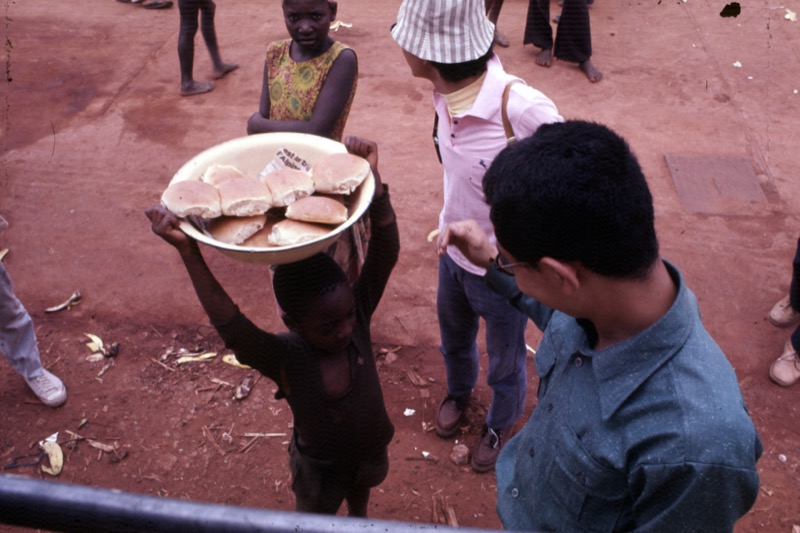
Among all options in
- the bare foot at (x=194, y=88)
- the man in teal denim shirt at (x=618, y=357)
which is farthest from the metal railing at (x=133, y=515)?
the bare foot at (x=194, y=88)

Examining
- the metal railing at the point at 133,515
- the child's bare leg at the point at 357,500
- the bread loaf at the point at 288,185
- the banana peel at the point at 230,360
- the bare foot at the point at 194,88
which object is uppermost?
the metal railing at the point at 133,515

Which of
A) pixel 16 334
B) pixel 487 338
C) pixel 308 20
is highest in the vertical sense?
pixel 308 20

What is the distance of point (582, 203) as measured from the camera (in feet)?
4.13

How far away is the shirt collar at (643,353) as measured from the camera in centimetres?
132

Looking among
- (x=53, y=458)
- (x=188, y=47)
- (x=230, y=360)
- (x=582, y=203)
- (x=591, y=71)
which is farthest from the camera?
(x=591, y=71)

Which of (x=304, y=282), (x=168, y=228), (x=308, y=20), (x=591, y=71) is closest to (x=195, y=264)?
(x=168, y=228)

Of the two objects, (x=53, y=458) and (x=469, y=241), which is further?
(x=53, y=458)

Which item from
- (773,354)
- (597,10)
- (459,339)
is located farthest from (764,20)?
(459,339)

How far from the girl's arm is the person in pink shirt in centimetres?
42

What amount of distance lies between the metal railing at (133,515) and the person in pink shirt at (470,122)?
6.28 feet

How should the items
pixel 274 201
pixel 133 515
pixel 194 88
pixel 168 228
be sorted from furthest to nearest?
pixel 194 88
pixel 274 201
pixel 168 228
pixel 133 515

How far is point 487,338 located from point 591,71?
4.94 metres

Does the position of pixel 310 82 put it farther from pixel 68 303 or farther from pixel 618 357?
pixel 68 303

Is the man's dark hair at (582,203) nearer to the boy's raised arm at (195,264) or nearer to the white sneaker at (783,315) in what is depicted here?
the boy's raised arm at (195,264)
